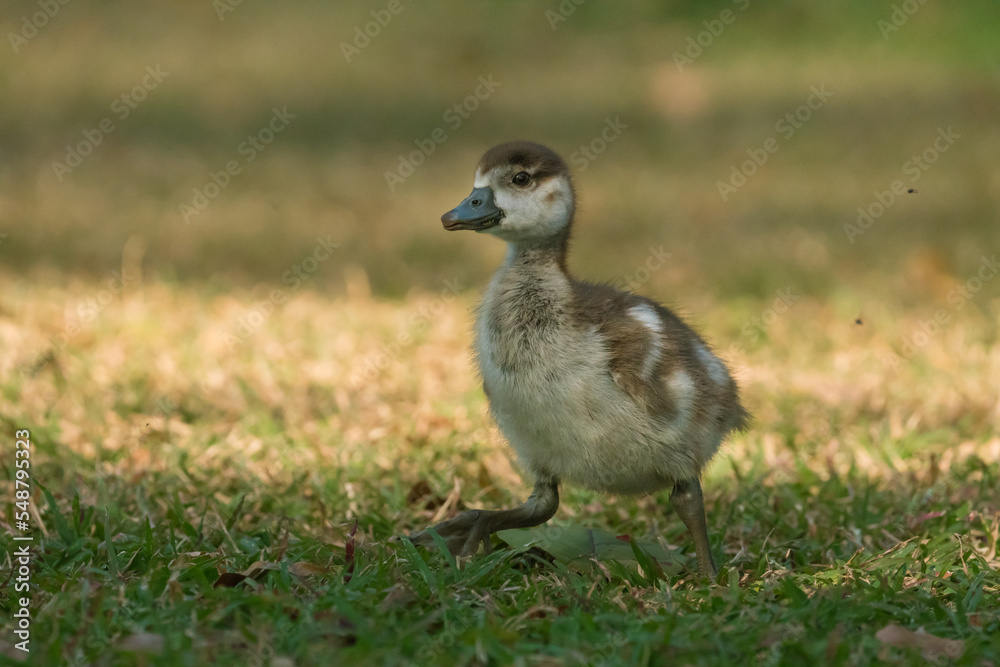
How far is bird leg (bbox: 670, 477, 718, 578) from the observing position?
138 inches

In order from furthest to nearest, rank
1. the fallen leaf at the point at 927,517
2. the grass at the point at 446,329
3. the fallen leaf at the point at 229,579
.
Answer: the fallen leaf at the point at 927,517 < the fallen leaf at the point at 229,579 < the grass at the point at 446,329

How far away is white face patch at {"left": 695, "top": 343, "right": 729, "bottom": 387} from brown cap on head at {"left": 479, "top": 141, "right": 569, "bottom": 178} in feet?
2.45

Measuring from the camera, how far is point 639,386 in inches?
135

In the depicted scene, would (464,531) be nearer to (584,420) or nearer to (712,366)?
(584,420)

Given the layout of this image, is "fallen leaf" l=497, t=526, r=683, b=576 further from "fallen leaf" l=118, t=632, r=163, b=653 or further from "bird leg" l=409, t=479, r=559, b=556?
"fallen leaf" l=118, t=632, r=163, b=653

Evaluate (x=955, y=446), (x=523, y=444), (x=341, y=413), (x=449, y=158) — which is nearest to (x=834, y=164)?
(x=449, y=158)

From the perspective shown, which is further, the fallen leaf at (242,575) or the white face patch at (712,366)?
the white face patch at (712,366)

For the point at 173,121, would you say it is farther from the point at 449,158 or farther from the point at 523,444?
the point at 523,444

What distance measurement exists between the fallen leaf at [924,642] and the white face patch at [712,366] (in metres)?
1.09

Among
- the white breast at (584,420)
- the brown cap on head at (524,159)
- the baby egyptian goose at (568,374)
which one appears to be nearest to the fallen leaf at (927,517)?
the baby egyptian goose at (568,374)

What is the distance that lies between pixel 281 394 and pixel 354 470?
3.22 feet

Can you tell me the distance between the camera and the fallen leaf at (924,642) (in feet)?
8.99

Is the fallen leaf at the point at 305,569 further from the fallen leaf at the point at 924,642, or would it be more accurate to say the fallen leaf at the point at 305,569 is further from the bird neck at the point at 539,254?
the fallen leaf at the point at 924,642

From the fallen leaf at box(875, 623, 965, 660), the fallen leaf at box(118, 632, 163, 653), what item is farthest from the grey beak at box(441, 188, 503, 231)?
the fallen leaf at box(875, 623, 965, 660)
